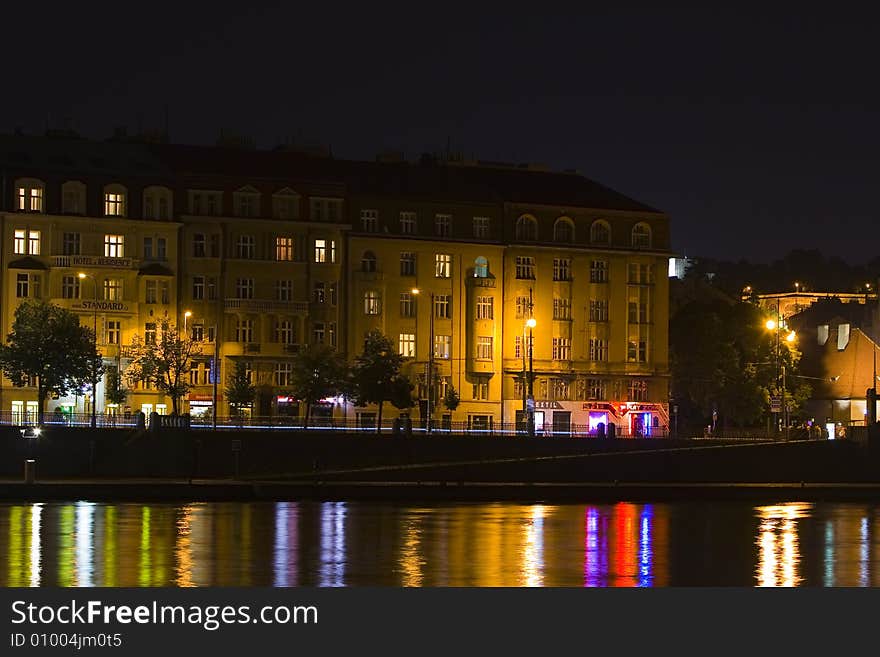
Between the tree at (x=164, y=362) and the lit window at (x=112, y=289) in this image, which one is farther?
the lit window at (x=112, y=289)

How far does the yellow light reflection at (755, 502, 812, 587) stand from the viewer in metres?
49.3

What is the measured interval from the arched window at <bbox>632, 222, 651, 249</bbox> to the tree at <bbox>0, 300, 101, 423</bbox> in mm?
42664

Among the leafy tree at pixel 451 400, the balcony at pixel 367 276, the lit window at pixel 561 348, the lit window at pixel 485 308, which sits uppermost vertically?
the balcony at pixel 367 276

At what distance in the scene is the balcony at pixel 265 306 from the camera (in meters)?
118

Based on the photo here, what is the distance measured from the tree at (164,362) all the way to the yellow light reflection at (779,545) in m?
40.5

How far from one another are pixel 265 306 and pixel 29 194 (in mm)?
16671

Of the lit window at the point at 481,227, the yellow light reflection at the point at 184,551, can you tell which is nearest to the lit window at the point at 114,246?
the lit window at the point at 481,227

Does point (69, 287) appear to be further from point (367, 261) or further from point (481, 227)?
point (481, 227)

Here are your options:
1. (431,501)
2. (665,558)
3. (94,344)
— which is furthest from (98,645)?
(94,344)

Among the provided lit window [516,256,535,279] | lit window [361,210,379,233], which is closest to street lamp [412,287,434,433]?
lit window [361,210,379,233]

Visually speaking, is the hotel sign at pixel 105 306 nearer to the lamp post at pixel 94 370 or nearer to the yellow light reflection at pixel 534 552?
the lamp post at pixel 94 370

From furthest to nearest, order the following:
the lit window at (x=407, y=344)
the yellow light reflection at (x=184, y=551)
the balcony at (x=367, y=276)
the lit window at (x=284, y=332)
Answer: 1. the lit window at (x=407, y=344)
2. the balcony at (x=367, y=276)
3. the lit window at (x=284, y=332)
4. the yellow light reflection at (x=184, y=551)

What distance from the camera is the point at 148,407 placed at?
115375 millimetres

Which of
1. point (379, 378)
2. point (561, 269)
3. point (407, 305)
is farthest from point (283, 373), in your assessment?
point (561, 269)
